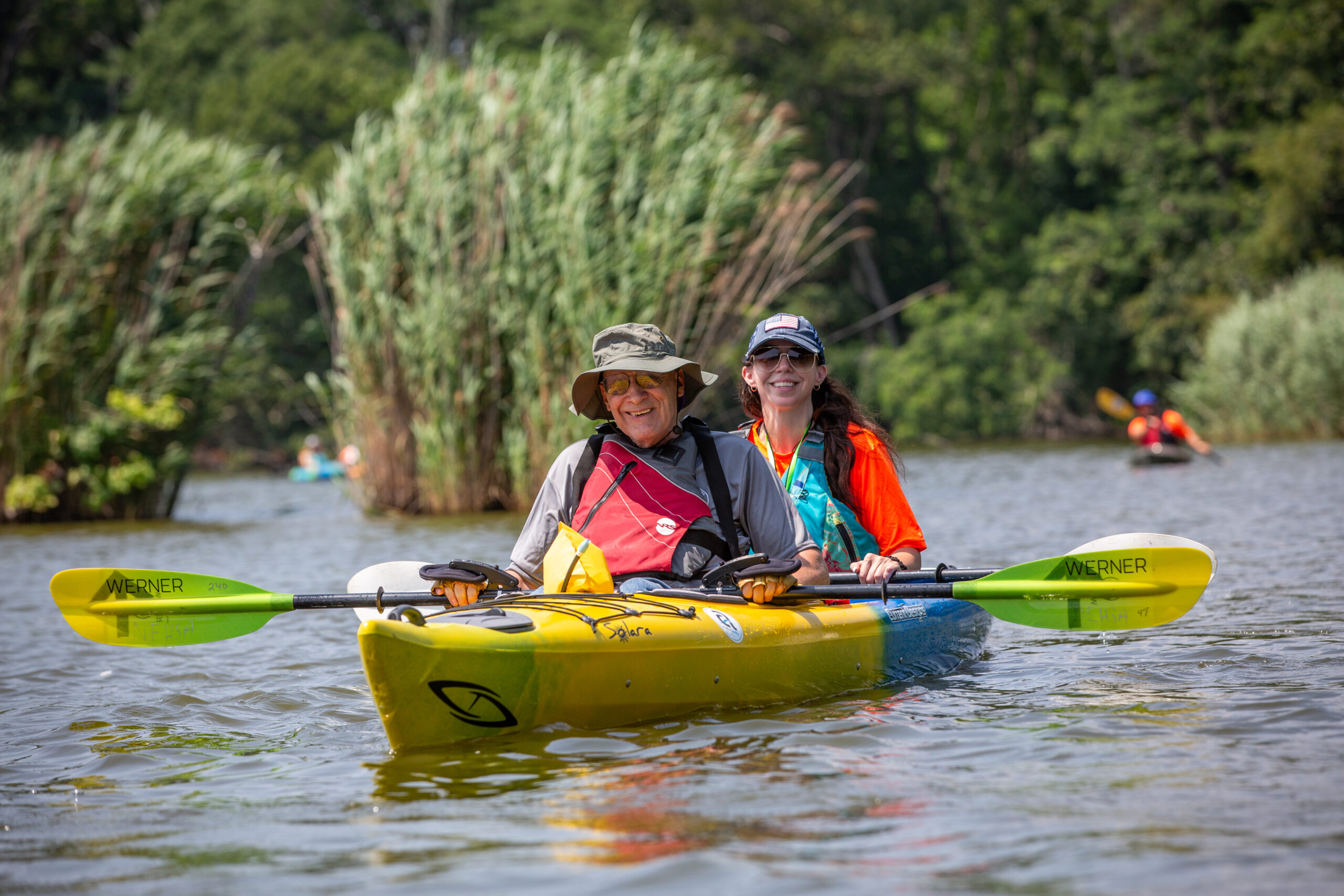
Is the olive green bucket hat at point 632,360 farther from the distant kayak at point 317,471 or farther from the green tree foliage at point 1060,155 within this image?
the green tree foliage at point 1060,155

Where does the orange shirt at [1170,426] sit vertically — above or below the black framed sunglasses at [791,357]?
below

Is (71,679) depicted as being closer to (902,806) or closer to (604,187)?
(902,806)

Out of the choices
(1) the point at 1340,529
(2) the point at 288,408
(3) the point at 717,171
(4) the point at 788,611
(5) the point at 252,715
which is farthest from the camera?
(2) the point at 288,408

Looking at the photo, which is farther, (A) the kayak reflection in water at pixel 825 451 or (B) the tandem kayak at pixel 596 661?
(A) the kayak reflection in water at pixel 825 451

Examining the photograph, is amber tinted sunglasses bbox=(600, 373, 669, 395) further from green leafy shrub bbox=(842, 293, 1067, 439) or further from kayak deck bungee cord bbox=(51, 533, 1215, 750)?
green leafy shrub bbox=(842, 293, 1067, 439)

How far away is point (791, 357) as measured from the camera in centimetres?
528

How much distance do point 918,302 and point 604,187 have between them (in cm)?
2581

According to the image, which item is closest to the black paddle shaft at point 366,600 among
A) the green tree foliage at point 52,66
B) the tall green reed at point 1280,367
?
the tall green reed at point 1280,367

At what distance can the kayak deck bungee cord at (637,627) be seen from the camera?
406cm

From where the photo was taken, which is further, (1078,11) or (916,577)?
(1078,11)

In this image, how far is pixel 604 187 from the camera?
13016 mm

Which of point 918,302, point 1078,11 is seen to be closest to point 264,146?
point 918,302

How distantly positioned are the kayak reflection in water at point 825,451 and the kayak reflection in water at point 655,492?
1.72 ft

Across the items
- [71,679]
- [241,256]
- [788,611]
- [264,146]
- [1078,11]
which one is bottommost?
[71,679]
